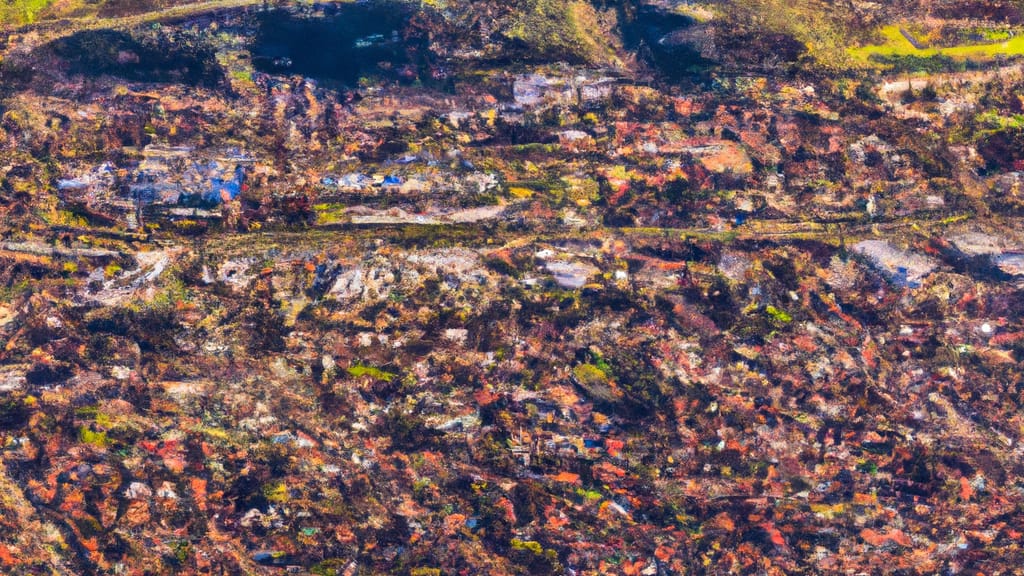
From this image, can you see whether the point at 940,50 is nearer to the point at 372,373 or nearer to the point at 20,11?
the point at 372,373

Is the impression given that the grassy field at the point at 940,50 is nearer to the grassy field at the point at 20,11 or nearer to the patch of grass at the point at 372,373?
the patch of grass at the point at 372,373

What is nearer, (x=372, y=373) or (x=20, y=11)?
(x=372, y=373)

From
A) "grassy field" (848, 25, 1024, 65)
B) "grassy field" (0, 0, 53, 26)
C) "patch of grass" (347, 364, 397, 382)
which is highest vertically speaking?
"grassy field" (848, 25, 1024, 65)

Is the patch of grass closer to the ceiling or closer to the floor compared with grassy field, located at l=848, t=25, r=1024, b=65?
closer to the floor

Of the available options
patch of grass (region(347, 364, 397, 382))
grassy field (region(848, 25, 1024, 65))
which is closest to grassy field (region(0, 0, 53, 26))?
patch of grass (region(347, 364, 397, 382))

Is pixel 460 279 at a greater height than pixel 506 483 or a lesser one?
greater

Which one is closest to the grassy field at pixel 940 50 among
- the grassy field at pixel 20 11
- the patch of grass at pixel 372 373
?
the patch of grass at pixel 372 373

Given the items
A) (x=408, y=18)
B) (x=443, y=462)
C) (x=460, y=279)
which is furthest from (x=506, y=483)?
(x=408, y=18)

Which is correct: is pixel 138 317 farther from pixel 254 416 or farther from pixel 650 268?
pixel 650 268

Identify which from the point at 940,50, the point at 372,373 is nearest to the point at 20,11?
the point at 372,373

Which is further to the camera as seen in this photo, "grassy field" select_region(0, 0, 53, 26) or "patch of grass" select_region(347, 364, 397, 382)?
"grassy field" select_region(0, 0, 53, 26)

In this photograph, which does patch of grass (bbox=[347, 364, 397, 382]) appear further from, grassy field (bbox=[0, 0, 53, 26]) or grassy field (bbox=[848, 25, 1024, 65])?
grassy field (bbox=[848, 25, 1024, 65])
